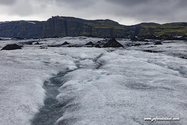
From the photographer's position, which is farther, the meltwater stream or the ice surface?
the meltwater stream

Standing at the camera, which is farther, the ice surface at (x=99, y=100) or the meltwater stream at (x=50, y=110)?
the meltwater stream at (x=50, y=110)

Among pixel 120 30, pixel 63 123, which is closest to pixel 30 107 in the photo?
pixel 63 123

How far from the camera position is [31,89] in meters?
4.73

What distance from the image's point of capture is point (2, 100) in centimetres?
382

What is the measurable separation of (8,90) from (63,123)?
2.47 m

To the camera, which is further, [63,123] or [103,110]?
[103,110]

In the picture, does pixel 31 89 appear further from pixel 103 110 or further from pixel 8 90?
pixel 103 110

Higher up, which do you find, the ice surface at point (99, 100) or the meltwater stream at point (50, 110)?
the ice surface at point (99, 100)

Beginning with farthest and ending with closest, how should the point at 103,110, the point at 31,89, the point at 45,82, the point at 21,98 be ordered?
the point at 45,82 < the point at 31,89 < the point at 21,98 < the point at 103,110

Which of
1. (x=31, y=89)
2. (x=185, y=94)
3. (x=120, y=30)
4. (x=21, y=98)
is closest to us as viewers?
(x=21, y=98)

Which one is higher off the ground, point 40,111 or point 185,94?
point 185,94

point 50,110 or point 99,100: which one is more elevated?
point 99,100

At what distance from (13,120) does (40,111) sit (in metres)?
0.79

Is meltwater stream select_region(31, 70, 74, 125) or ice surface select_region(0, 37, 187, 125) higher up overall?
ice surface select_region(0, 37, 187, 125)
